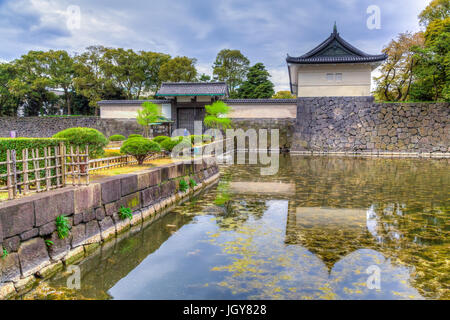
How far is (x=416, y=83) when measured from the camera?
26.6m

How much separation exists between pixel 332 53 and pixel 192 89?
11.2 meters

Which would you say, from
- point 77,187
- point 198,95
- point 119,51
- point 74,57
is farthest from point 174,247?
point 74,57

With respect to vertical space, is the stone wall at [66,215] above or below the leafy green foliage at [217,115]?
below

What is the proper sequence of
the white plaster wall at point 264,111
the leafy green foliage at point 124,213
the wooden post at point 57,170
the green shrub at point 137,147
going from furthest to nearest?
the white plaster wall at point 264,111
the green shrub at point 137,147
the leafy green foliage at point 124,213
the wooden post at point 57,170

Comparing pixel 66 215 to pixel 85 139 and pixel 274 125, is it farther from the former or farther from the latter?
pixel 274 125

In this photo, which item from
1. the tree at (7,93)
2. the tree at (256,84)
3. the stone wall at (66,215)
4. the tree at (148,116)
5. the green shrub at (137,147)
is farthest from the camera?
the tree at (256,84)

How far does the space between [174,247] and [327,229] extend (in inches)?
114

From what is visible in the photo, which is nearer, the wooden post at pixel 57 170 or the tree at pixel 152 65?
the wooden post at pixel 57 170

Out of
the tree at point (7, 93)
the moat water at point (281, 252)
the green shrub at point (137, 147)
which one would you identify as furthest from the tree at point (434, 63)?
the tree at point (7, 93)

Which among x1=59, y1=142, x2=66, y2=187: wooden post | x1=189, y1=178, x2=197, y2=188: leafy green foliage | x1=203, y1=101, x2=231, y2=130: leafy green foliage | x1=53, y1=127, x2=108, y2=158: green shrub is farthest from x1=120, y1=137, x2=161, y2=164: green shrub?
x1=203, y1=101, x2=231, y2=130: leafy green foliage

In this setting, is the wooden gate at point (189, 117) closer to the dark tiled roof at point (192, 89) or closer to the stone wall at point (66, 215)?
the dark tiled roof at point (192, 89)

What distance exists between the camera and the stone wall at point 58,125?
2719cm

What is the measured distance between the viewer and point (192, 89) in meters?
25.9

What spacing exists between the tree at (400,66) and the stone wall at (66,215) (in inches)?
1013
